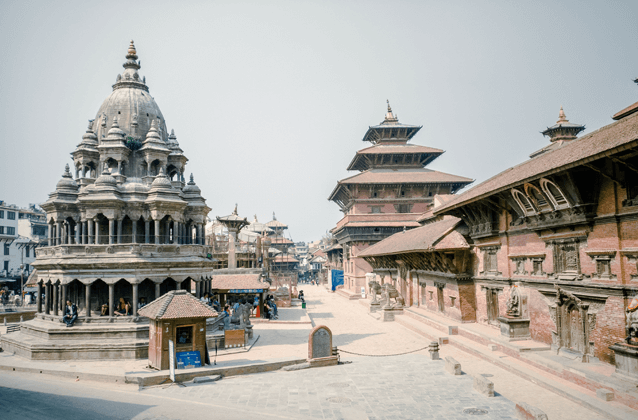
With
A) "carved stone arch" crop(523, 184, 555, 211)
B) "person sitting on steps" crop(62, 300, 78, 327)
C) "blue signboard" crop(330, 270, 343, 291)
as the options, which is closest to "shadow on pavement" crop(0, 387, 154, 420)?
"person sitting on steps" crop(62, 300, 78, 327)

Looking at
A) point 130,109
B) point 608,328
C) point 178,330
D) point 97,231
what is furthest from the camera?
point 130,109

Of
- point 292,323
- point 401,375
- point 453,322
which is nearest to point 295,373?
point 401,375

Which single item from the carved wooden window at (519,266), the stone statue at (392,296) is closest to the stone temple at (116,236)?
the stone statue at (392,296)

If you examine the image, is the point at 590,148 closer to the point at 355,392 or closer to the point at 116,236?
the point at 355,392

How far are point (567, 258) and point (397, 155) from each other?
41.0m

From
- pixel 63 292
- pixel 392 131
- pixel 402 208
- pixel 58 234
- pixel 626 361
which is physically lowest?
pixel 626 361

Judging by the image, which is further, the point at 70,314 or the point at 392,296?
the point at 392,296

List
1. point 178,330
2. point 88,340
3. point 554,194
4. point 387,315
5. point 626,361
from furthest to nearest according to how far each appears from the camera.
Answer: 1. point 387,315
2. point 88,340
3. point 178,330
4. point 554,194
5. point 626,361

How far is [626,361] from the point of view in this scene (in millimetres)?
12039

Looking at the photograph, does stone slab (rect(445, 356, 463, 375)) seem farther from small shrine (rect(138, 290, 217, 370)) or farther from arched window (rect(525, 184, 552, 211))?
small shrine (rect(138, 290, 217, 370))

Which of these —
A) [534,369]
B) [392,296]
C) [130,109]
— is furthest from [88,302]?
[534,369]

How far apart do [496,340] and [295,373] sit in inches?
339

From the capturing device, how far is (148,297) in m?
24.7

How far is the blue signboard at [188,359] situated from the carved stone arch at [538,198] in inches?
569
